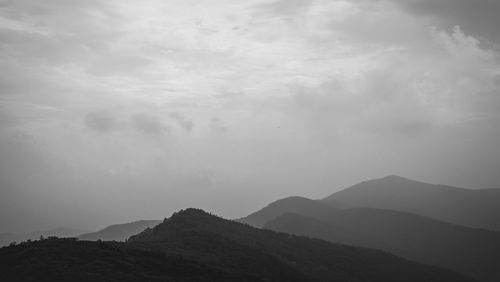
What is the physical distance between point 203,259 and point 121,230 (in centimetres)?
15617

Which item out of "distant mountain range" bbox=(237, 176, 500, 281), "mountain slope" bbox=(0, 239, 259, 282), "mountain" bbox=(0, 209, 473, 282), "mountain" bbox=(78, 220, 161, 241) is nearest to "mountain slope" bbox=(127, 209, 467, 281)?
"mountain" bbox=(0, 209, 473, 282)

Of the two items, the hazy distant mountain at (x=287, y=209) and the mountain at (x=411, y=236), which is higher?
the hazy distant mountain at (x=287, y=209)

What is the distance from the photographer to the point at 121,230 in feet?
622

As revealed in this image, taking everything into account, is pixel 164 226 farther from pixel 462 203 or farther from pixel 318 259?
pixel 462 203

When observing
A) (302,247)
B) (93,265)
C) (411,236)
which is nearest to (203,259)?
(93,265)

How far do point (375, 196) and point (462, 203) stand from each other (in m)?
35.3

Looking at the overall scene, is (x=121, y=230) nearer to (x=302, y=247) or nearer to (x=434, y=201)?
(x=302, y=247)

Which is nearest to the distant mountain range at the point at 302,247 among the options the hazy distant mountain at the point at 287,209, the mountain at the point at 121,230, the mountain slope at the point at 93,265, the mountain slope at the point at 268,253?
the mountain slope at the point at 93,265

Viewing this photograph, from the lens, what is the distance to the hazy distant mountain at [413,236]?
103 meters

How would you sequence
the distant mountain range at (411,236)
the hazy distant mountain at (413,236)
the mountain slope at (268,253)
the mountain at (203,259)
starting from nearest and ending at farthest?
1. the mountain at (203,259)
2. the mountain slope at (268,253)
3. the hazy distant mountain at (413,236)
4. the distant mountain range at (411,236)

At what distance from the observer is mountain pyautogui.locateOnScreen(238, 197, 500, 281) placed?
10281 centimetres

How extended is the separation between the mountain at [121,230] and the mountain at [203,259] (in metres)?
121

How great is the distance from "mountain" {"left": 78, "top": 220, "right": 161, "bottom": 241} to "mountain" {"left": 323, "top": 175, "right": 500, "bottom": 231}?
8393 cm

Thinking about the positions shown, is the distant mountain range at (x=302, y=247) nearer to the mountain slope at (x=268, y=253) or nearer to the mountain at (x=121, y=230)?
the mountain slope at (x=268, y=253)
